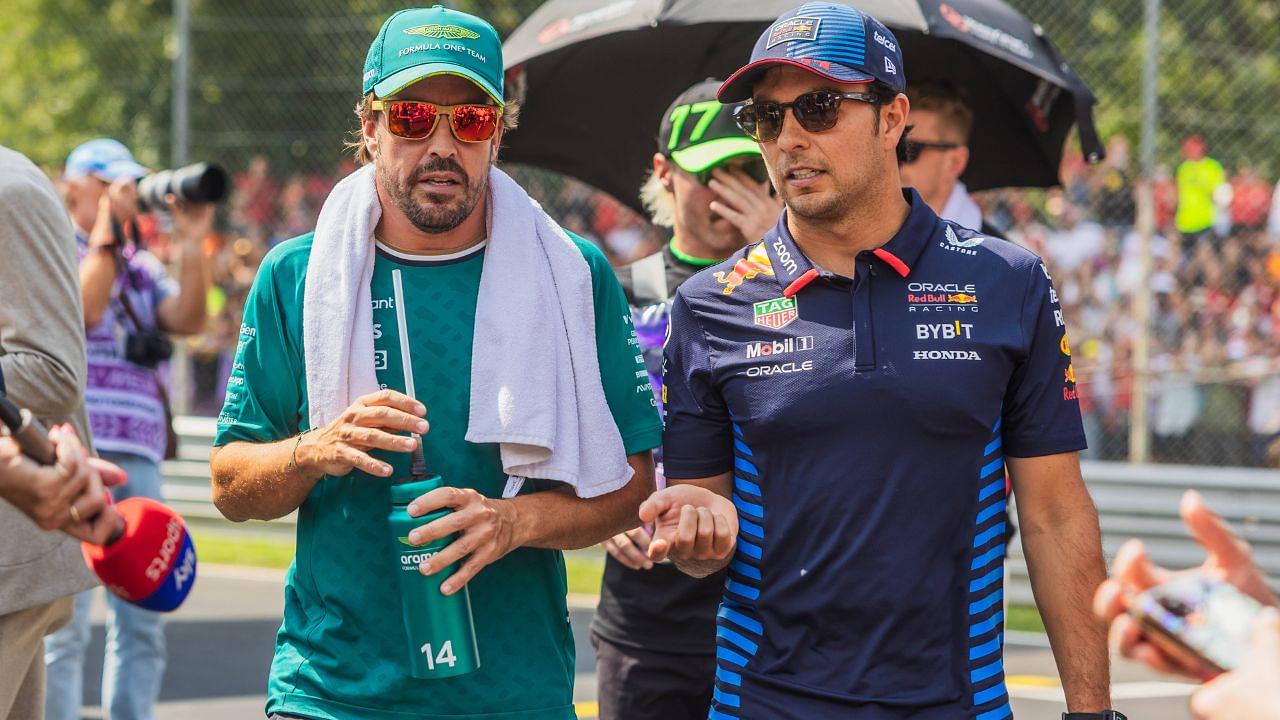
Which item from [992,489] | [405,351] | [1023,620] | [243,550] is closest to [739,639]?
[992,489]

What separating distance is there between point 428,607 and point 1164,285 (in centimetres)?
941

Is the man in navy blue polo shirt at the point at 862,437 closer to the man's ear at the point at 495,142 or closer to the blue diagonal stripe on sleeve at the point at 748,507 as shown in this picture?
the blue diagonal stripe on sleeve at the point at 748,507

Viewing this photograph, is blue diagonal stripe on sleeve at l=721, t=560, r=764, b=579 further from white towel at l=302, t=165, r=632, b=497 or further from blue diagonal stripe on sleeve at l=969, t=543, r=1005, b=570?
blue diagonal stripe on sleeve at l=969, t=543, r=1005, b=570

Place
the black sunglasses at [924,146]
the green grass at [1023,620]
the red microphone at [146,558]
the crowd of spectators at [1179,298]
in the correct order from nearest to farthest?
the red microphone at [146,558], the black sunglasses at [924,146], the green grass at [1023,620], the crowd of spectators at [1179,298]

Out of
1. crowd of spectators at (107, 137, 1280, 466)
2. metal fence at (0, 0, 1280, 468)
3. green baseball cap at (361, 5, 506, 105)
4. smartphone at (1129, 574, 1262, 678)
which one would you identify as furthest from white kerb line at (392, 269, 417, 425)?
crowd of spectators at (107, 137, 1280, 466)

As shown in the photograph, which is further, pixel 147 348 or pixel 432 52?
pixel 147 348

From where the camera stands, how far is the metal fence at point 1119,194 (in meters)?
10.7

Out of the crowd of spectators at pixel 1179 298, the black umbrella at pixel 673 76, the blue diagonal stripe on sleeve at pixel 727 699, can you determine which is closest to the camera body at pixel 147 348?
the black umbrella at pixel 673 76

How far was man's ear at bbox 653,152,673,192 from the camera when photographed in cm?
457

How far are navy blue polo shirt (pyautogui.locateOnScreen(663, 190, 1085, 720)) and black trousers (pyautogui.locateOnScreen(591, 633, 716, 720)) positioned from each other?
3.35ft

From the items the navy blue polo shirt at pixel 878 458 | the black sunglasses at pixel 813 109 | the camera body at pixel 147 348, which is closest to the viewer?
the navy blue polo shirt at pixel 878 458

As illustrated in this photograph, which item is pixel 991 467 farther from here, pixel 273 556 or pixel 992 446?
pixel 273 556

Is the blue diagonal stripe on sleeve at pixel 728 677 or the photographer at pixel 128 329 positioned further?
the photographer at pixel 128 329

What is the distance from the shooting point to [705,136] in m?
4.38
